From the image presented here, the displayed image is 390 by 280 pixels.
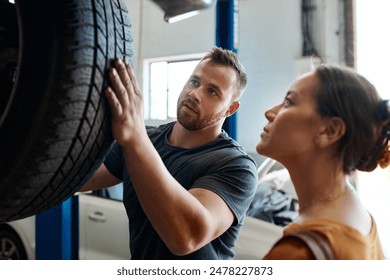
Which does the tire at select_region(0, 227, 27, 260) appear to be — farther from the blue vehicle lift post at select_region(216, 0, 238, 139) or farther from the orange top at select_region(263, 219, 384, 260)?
the orange top at select_region(263, 219, 384, 260)

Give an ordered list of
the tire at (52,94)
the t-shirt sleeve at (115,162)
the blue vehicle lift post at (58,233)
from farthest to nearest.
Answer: the blue vehicle lift post at (58,233), the t-shirt sleeve at (115,162), the tire at (52,94)

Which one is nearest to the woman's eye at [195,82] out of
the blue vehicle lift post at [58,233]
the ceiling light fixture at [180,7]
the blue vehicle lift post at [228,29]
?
the ceiling light fixture at [180,7]

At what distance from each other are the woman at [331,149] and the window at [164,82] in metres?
0.34

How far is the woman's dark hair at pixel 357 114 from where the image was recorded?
0.55 meters

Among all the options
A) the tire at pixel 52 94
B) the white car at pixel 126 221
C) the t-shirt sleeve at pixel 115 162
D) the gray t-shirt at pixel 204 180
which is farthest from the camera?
the white car at pixel 126 221

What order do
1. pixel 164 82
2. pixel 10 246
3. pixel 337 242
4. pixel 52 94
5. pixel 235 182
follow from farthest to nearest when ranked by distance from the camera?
1. pixel 10 246
2. pixel 164 82
3. pixel 235 182
4. pixel 337 242
5. pixel 52 94

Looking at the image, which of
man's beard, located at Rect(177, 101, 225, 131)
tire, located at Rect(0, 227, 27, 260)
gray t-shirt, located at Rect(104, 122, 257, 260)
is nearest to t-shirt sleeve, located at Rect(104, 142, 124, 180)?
gray t-shirt, located at Rect(104, 122, 257, 260)

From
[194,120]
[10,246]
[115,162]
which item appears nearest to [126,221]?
[115,162]

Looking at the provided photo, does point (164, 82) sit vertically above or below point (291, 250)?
above

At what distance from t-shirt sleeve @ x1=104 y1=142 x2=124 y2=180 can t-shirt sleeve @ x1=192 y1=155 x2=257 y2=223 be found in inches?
7.2

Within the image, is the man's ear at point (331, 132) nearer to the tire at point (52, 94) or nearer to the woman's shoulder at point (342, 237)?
the woman's shoulder at point (342, 237)

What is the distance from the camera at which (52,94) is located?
45 cm

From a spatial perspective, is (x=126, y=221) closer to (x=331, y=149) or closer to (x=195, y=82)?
(x=195, y=82)

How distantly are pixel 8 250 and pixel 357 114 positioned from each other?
144cm
